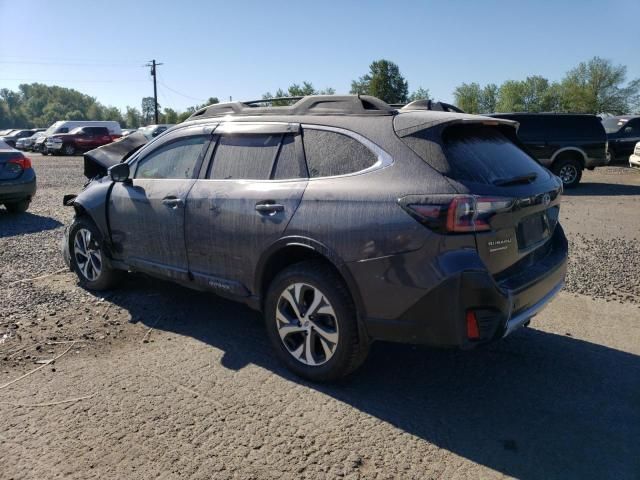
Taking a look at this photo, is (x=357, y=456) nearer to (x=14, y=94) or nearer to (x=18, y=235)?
(x=18, y=235)

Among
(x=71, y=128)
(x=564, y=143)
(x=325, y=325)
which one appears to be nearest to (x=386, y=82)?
(x=71, y=128)

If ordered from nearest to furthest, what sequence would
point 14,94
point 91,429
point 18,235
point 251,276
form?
point 91,429 → point 251,276 → point 18,235 → point 14,94

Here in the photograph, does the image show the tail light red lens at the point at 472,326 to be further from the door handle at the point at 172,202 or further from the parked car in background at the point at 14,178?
the parked car in background at the point at 14,178

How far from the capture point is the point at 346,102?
380 cm

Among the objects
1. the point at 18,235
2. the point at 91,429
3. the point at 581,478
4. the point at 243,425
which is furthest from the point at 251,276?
the point at 18,235

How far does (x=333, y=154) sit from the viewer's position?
357 cm

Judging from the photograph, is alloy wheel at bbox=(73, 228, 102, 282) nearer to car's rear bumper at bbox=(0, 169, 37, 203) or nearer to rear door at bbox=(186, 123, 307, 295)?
rear door at bbox=(186, 123, 307, 295)

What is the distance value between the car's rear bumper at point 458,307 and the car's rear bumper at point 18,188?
353 inches

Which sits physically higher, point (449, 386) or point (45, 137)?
point (45, 137)

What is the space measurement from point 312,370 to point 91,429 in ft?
4.54

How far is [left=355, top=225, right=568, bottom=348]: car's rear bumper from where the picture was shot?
2.93m

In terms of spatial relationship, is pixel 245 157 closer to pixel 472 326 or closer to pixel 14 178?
pixel 472 326

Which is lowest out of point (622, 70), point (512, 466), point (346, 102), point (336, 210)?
point (512, 466)

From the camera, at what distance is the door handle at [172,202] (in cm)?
430
